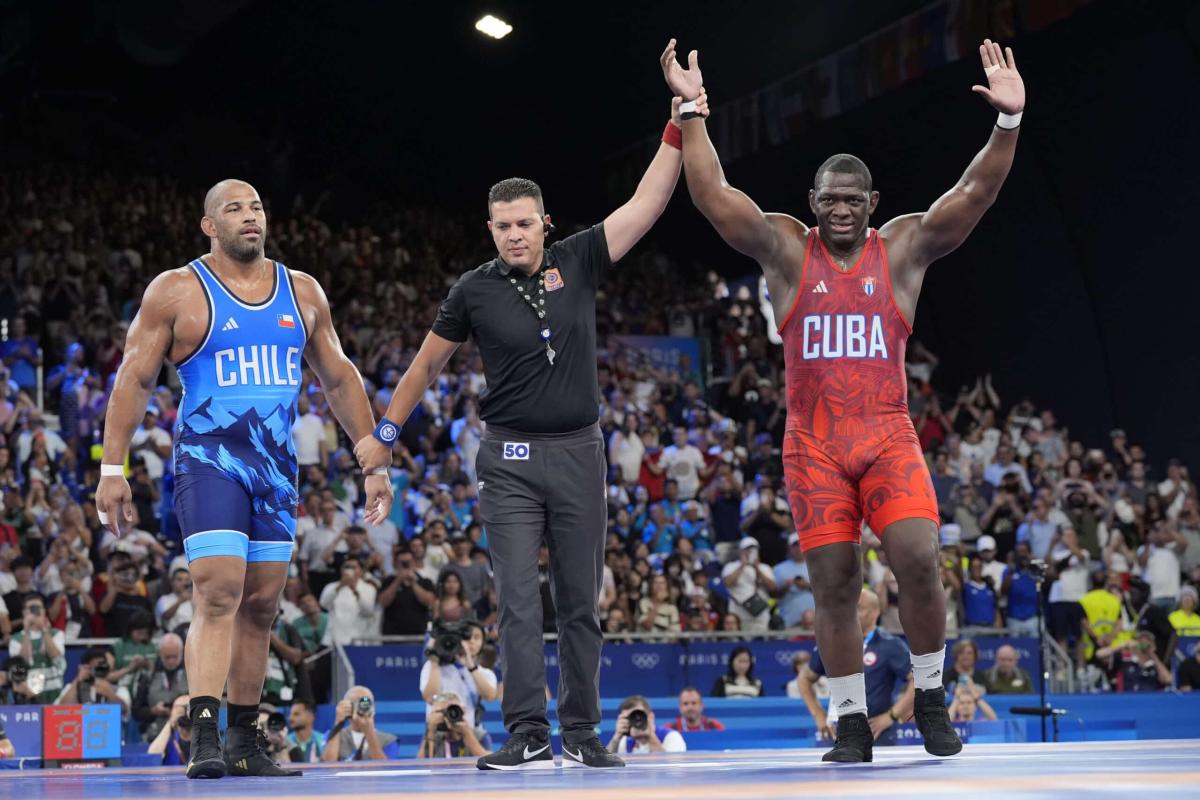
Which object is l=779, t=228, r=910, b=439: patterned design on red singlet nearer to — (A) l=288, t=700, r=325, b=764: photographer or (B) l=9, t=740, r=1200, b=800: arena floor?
(B) l=9, t=740, r=1200, b=800: arena floor

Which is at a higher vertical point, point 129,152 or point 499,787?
point 129,152

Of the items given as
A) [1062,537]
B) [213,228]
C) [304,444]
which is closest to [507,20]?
[304,444]

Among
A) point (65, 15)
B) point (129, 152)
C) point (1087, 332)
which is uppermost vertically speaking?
point (65, 15)

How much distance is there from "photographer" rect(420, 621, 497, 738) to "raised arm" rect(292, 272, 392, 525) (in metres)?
4.55

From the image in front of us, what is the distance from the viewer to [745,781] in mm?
4066

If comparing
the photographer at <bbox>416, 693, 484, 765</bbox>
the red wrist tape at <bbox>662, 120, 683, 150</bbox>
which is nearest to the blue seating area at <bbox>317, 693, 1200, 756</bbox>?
the photographer at <bbox>416, 693, 484, 765</bbox>

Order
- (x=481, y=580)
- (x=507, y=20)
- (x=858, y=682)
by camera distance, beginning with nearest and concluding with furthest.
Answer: (x=858, y=682) < (x=481, y=580) < (x=507, y=20)

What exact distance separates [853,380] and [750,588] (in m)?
9.41

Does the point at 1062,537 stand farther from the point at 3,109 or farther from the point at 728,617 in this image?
the point at 3,109

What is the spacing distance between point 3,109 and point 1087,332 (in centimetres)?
1779

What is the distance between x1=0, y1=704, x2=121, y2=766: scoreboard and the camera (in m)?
9.12

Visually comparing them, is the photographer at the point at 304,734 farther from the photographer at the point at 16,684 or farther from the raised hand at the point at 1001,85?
the raised hand at the point at 1001,85

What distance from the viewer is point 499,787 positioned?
13.1 feet

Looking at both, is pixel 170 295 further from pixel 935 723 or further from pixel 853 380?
pixel 935 723
